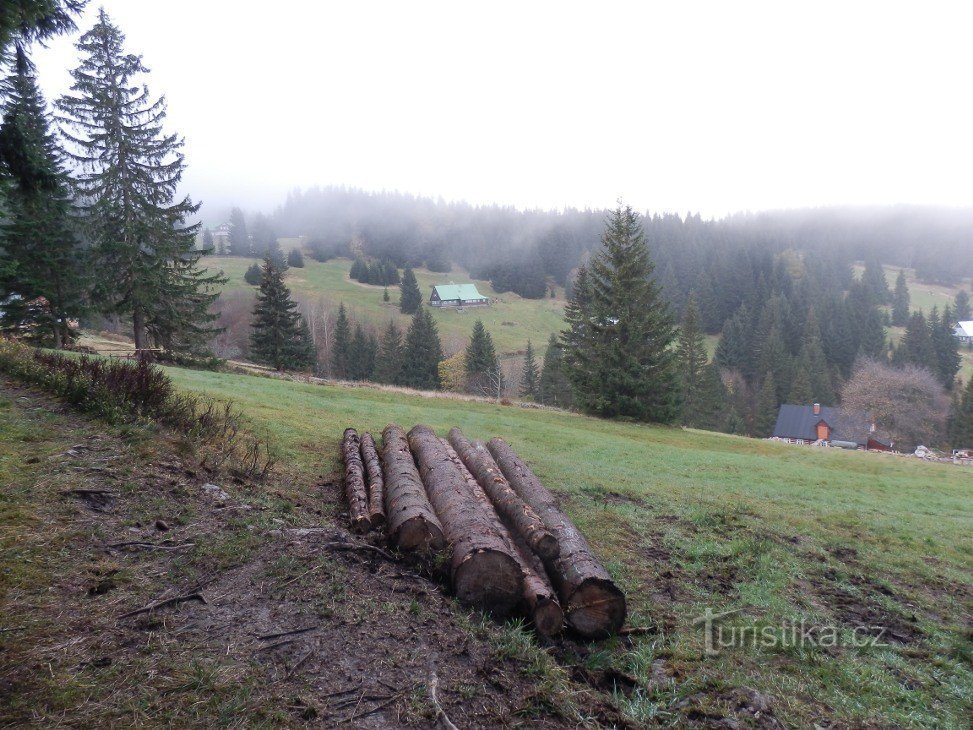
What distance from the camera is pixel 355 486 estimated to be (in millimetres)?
8664

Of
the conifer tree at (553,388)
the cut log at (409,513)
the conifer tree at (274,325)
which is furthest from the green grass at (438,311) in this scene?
the cut log at (409,513)

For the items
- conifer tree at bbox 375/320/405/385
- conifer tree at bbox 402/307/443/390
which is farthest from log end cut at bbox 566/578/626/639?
conifer tree at bbox 375/320/405/385

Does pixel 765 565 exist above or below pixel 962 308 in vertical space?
below

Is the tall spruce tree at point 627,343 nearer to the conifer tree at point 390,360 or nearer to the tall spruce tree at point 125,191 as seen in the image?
the tall spruce tree at point 125,191

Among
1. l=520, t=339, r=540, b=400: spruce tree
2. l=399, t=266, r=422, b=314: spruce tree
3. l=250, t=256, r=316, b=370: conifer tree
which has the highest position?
l=399, t=266, r=422, b=314: spruce tree

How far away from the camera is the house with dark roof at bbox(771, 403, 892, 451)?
189 feet

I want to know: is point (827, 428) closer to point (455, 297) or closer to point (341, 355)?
point (341, 355)

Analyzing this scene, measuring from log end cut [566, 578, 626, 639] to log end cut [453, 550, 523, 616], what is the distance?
0.70 meters

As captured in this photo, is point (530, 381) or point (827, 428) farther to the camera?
point (530, 381)

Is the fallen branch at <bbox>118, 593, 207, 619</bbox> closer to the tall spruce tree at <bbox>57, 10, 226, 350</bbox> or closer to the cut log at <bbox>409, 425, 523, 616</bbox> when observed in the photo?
the cut log at <bbox>409, 425, 523, 616</bbox>

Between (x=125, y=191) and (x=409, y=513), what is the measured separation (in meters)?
27.3

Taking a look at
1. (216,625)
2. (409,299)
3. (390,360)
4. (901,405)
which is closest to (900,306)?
(901,405)

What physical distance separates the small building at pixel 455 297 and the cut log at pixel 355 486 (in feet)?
334

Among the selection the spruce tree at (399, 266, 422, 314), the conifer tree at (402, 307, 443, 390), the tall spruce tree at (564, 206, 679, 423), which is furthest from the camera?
the spruce tree at (399, 266, 422, 314)
